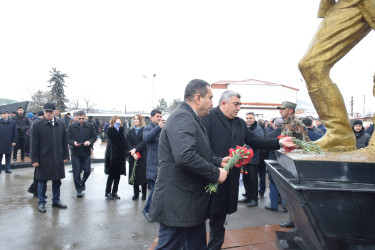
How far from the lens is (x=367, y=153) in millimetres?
2578

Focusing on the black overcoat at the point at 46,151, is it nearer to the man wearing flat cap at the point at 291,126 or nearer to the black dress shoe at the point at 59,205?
the black dress shoe at the point at 59,205

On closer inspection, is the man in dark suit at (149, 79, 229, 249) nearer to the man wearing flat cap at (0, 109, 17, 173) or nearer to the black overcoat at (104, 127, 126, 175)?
the black overcoat at (104, 127, 126, 175)

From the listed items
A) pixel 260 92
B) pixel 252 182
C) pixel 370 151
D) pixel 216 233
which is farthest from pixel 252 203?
pixel 260 92

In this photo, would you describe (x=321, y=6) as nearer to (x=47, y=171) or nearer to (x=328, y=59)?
(x=328, y=59)

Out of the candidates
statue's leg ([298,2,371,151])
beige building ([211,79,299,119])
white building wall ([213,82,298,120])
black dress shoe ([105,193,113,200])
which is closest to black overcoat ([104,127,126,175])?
black dress shoe ([105,193,113,200])

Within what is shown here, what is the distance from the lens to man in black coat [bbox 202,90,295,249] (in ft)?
10.3

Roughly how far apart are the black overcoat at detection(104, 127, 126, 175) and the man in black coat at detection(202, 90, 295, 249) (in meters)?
3.67

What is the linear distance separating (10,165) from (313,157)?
10.0 m

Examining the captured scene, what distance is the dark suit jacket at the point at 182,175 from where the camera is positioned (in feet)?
7.50

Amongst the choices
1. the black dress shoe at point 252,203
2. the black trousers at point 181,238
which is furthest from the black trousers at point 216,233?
the black dress shoe at point 252,203

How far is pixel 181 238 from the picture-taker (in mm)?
2520

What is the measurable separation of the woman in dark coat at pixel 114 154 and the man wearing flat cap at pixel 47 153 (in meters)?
1.06

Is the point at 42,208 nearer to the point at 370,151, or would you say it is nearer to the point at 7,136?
the point at 7,136

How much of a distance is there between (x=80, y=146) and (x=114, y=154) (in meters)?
0.89
